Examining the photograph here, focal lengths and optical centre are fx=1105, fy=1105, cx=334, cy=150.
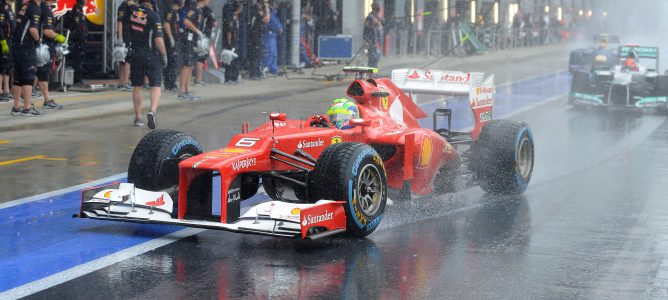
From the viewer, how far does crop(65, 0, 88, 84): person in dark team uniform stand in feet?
63.5

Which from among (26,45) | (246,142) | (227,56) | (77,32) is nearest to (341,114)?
(246,142)

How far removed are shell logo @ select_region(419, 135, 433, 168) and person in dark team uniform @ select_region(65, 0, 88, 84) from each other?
11426 mm

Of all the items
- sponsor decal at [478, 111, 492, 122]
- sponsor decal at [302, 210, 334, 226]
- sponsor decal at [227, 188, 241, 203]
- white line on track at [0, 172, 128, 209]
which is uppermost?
sponsor decal at [478, 111, 492, 122]

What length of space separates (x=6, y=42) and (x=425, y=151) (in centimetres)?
963

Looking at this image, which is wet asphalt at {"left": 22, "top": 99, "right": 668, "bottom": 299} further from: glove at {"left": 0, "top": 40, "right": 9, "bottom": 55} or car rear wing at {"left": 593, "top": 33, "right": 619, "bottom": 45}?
car rear wing at {"left": 593, "top": 33, "right": 619, "bottom": 45}

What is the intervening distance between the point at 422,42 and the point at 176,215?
31078 mm

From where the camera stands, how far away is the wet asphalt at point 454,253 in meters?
6.50

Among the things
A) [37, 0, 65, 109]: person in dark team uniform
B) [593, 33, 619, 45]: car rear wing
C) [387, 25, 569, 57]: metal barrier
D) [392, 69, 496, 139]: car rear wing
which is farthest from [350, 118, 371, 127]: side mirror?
[387, 25, 569, 57]: metal barrier

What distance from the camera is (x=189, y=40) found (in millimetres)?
19484

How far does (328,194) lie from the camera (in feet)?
25.1

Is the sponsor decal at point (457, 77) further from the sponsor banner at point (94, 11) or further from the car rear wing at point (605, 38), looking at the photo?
the car rear wing at point (605, 38)

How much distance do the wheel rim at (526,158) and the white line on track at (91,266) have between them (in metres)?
3.62

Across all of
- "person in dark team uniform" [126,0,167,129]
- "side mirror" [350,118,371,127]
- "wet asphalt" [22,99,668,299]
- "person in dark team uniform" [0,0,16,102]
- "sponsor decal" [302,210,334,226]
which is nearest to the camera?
"wet asphalt" [22,99,668,299]

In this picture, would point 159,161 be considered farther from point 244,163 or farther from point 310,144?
point 310,144
